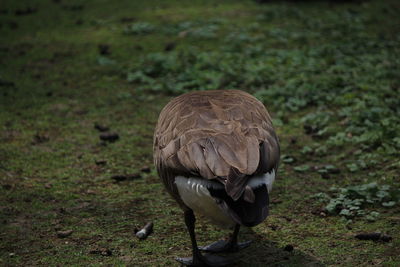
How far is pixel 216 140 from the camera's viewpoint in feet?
12.8

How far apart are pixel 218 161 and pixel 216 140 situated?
233 mm

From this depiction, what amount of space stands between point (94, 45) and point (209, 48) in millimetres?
1956

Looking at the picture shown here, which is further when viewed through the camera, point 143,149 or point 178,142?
point 143,149

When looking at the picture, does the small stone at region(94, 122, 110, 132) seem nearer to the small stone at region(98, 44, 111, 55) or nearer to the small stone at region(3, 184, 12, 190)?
the small stone at region(3, 184, 12, 190)

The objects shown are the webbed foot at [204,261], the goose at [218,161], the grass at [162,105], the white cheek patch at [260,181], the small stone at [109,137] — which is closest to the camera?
the goose at [218,161]

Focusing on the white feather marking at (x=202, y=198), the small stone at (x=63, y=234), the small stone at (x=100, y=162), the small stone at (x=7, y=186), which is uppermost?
the white feather marking at (x=202, y=198)

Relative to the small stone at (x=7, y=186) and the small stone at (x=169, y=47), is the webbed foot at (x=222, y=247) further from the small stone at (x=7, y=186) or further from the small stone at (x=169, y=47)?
the small stone at (x=169, y=47)

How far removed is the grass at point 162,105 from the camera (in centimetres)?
469

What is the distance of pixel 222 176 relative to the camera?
11.8ft

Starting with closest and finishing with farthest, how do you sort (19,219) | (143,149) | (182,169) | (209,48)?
(182,169) < (19,219) < (143,149) < (209,48)

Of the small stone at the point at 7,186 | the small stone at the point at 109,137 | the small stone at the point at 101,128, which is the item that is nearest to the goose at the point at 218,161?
the small stone at the point at 7,186

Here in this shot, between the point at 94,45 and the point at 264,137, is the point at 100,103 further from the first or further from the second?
the point at 264,137

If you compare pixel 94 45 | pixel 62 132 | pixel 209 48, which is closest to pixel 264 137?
pixel 62 132

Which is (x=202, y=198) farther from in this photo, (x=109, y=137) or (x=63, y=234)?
(x=109, y=137)
